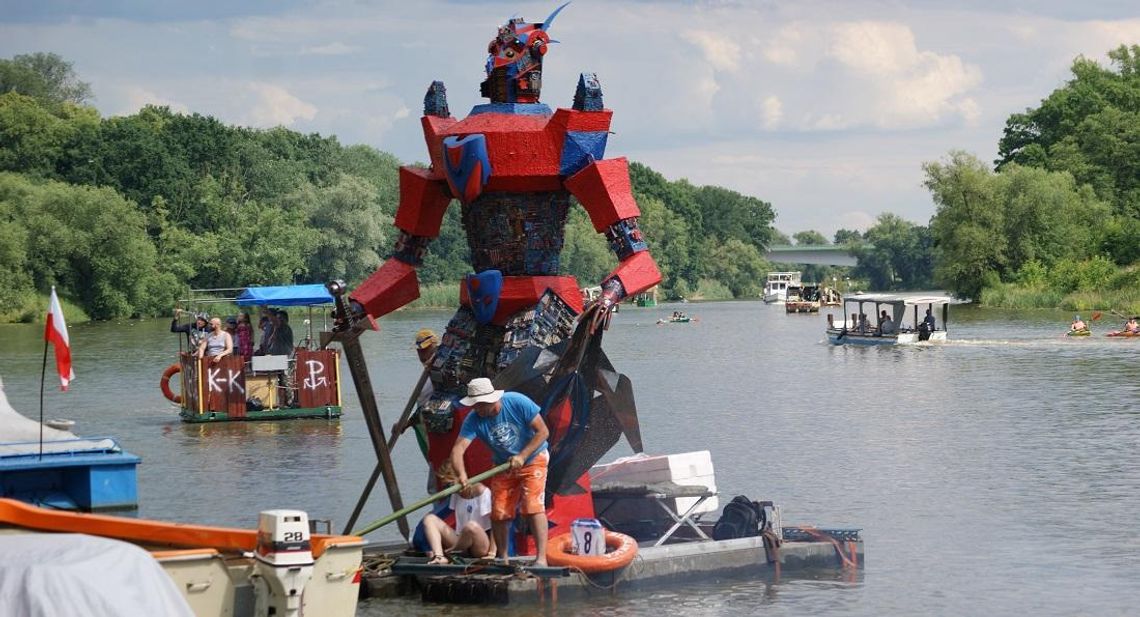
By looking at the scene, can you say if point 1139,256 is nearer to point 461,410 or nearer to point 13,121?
point 13,121

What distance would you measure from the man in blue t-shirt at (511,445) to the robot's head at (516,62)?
99.9 inches

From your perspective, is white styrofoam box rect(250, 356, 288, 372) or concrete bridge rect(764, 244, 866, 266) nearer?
white styrofoam box rect(250, 356, 288, 372)

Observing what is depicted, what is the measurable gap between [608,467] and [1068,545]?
4.26m

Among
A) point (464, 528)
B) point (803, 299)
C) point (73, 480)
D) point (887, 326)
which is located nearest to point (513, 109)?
point (464, 528)

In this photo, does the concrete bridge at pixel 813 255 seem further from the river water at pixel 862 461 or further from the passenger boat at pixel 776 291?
the river water at pixel 862 461

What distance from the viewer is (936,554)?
16312 mm

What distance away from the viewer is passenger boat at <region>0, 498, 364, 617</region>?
34.9 ft

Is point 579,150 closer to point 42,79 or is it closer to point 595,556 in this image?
point 595,556

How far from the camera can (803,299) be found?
404 feet

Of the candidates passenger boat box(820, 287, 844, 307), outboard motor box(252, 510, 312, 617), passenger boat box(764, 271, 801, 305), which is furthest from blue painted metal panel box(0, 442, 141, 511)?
passenger boat box(764, 271, 801, 305)

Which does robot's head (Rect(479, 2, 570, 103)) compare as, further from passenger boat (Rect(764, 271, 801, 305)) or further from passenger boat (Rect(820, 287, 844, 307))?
passenger boat (Rect(764, 271, 801, 305))

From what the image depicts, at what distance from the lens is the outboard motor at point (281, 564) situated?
10.8 metres

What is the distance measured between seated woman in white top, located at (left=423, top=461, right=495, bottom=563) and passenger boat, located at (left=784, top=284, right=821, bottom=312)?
95.1 metres

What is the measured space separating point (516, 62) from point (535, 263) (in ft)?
5.27
